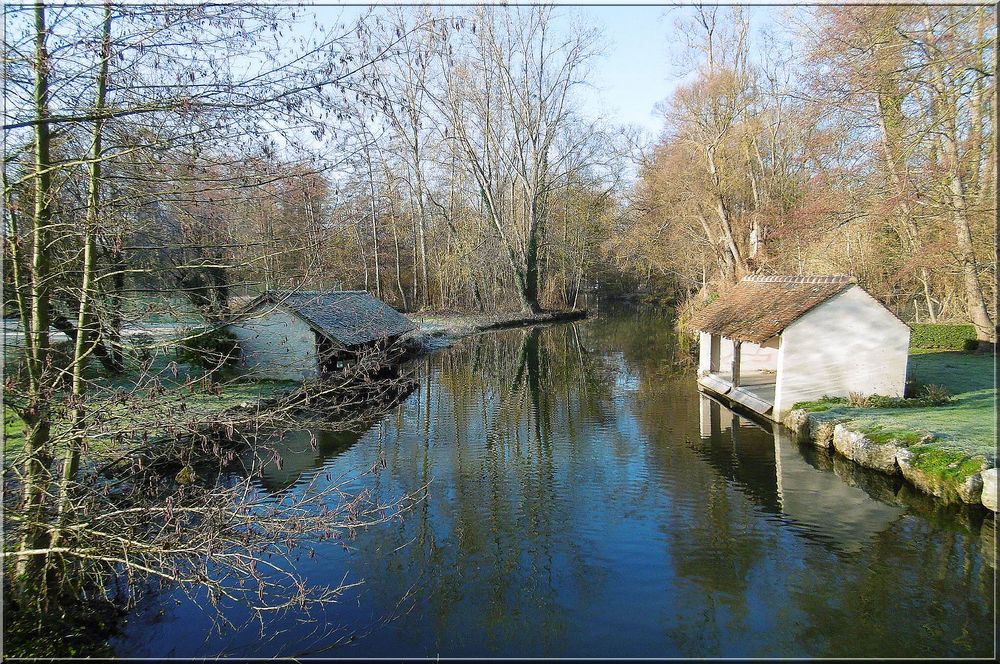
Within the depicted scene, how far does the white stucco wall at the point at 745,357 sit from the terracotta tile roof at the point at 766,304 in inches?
49.0

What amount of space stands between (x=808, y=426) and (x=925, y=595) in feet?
18.7

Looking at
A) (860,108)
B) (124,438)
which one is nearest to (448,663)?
(124,438)

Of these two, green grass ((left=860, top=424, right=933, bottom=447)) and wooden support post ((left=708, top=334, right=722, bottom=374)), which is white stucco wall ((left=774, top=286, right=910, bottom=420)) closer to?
green grass ((left=860, top=424, right=933, bottom=447))

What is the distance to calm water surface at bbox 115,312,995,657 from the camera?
242 inches

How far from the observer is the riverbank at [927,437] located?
883cm

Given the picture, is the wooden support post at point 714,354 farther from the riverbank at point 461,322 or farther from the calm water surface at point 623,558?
the riverbank at point 461,322

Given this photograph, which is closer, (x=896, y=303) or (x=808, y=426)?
(x=808, y=426)

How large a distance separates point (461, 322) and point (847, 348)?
73.6ft

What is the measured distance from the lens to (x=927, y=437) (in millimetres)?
9898

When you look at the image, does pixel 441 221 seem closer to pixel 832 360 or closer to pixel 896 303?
pixel 896 303

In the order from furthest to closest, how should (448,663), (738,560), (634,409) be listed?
(634,409), (738,560), (448,663)

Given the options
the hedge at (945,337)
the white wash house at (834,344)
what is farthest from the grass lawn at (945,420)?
the hedge at (945,337)

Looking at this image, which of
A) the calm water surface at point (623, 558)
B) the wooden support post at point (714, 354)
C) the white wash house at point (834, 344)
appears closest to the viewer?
the calm water surface at point (623, 558)

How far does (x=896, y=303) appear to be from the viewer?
2484 cm
